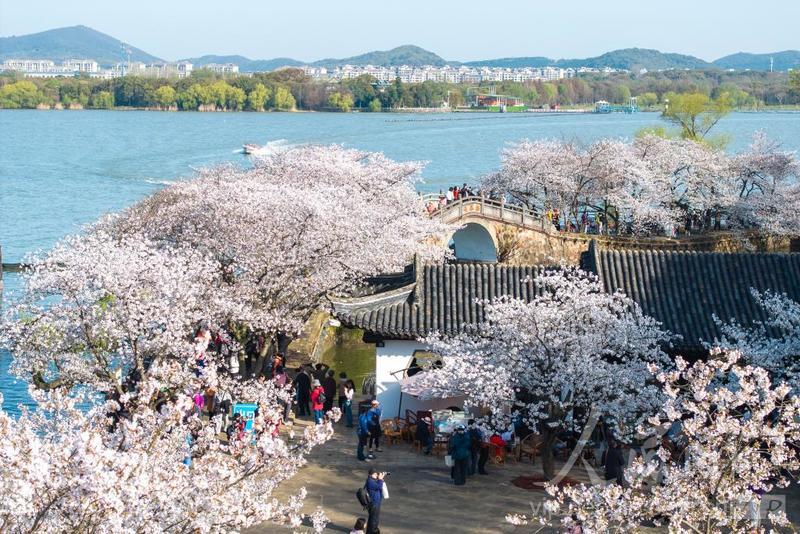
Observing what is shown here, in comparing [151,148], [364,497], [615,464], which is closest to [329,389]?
[364,497]

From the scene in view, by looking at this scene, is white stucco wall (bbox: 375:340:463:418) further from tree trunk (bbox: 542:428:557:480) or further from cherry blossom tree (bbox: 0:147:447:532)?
tree trunk (bbox: 542:428:557:480)

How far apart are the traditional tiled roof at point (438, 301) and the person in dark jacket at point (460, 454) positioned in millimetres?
3525

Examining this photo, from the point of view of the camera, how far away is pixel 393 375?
24.5 meters

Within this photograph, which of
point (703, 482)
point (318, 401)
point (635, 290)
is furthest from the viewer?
point (635, 290)

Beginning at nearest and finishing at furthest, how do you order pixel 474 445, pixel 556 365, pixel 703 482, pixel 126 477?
1. pixel 126 477
2. pixel 703 482
3. pixel 556 365
4. pixel 474 445

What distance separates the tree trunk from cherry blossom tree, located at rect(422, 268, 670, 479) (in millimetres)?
19

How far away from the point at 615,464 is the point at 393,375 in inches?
267

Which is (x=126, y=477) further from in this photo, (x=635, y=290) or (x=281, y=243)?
(x=281, y=243)

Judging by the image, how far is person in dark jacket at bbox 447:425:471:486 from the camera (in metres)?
20.3

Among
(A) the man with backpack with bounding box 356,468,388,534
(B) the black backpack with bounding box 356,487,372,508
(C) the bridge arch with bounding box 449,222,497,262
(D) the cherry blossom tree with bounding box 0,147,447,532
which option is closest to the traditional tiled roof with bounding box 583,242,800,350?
(D) the cherry blossom tree with bounding box 0,147,447,532

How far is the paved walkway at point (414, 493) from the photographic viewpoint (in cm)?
1847

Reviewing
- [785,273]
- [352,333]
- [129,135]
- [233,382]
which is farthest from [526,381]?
[129,135]

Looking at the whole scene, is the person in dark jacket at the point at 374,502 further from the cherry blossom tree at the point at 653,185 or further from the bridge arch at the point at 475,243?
the cherry blossom tree at the point at 653,185

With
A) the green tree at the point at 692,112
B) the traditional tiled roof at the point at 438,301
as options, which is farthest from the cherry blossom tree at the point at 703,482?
the green tree at the point at 692,112
